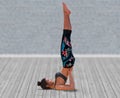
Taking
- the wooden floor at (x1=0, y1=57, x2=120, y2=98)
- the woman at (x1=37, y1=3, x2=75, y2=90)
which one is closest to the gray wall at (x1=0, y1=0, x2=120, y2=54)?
the wooden floor at (x1=0, y1=57, x2=120, y2=98)

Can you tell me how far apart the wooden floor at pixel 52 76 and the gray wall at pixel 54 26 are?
1.70 feet

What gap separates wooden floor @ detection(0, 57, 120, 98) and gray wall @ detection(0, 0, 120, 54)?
517 mm

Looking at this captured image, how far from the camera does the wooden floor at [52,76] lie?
25.6 ft

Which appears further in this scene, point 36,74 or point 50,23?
point 50,23

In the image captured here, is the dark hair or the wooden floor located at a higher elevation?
the dark hair

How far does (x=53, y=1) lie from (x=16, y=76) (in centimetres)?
329

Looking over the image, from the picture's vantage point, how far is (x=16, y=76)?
9312 mm

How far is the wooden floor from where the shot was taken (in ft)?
25.6

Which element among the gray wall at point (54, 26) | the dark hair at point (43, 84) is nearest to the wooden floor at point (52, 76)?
the dark hair at point (43, 84)

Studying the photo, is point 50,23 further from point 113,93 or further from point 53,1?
point 113,93

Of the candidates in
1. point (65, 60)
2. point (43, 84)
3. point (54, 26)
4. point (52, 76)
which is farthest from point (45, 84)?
point (54, 26)

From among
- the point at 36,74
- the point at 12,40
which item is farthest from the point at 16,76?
the point at 12,40

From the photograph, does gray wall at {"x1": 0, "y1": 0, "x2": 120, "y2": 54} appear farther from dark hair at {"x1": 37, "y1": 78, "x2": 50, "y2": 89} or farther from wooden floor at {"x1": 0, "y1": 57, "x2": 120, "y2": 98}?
dark hair at {"x1": 37, "y1": 78, "x2": 50, "y2": 89}

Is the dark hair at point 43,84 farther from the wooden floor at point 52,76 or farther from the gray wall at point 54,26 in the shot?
the gray wall at point 54,26
